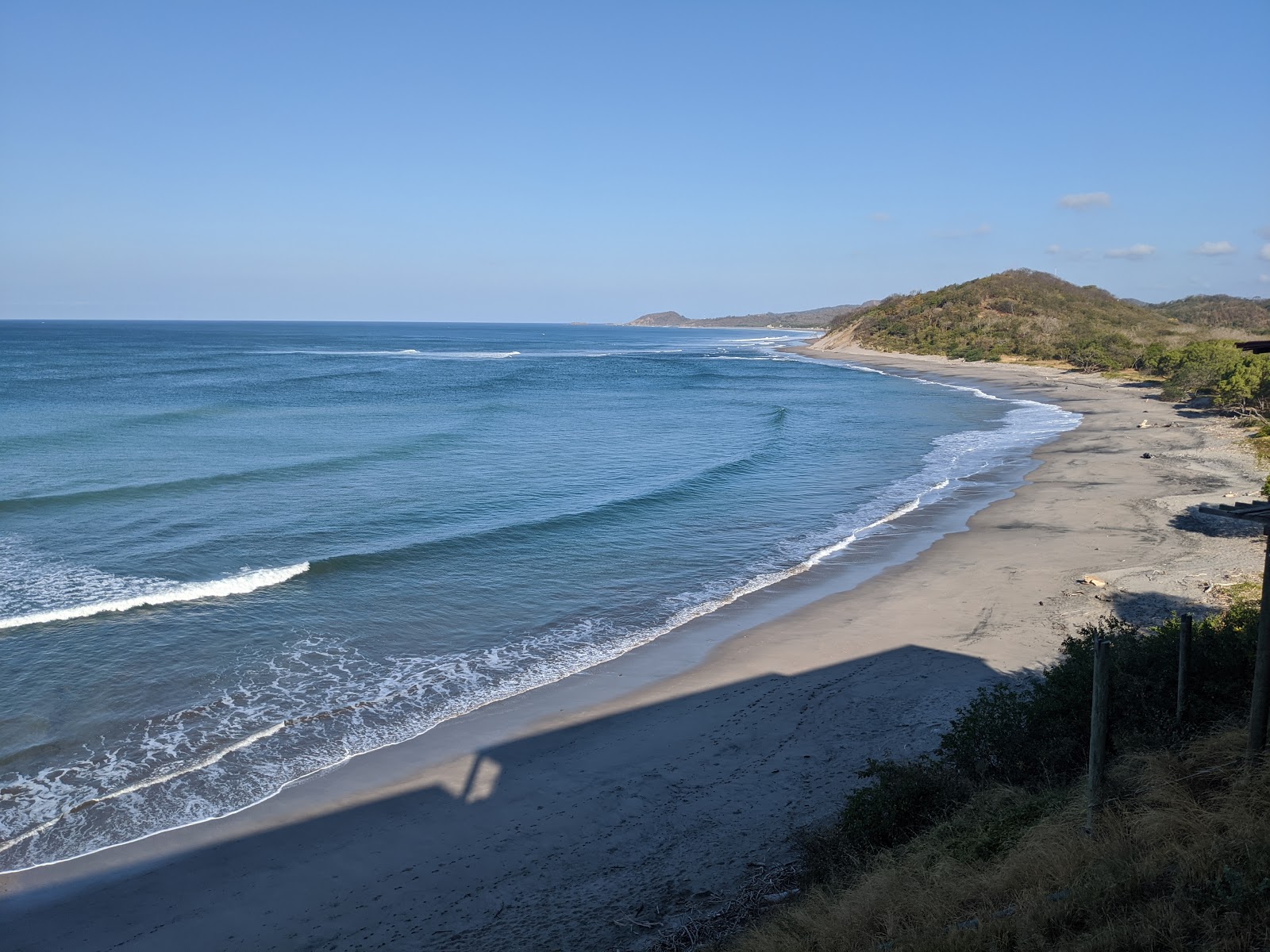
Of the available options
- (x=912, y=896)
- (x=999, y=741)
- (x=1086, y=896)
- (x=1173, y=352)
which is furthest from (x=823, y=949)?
(x=1173, y=352)

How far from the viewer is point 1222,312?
11825cm

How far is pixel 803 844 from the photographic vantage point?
27.7 feet

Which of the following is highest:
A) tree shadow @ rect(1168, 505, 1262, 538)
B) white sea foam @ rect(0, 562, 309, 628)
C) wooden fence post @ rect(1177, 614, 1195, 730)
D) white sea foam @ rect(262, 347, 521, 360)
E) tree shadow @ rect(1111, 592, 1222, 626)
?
white sea foam @ rect(262, 347, 521, 360)

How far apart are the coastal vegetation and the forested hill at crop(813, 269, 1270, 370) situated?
65997mm

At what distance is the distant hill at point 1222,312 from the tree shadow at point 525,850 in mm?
104448

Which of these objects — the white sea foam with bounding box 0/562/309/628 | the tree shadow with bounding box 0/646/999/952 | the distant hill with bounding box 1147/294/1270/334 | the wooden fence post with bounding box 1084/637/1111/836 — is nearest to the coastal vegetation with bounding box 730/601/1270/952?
the wooden fence post with bounding box 1084/637/1111/836

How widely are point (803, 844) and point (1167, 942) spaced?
12.0 ft

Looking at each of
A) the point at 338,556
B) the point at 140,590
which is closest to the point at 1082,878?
the point at 338,556

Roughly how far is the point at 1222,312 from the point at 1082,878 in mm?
139322

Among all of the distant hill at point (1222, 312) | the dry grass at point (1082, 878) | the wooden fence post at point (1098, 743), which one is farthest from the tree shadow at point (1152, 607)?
the distant hill at point (1222, 312)

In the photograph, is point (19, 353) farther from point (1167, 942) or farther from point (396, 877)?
point (1167, 942)

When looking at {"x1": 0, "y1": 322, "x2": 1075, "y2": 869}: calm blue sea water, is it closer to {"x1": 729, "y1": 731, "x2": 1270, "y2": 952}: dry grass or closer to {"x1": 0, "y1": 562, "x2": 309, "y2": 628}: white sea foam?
{"x1": 0, "y1": 562, "x2": 309, "y2": 628}: white sea foam

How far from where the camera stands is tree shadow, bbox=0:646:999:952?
8.02 m

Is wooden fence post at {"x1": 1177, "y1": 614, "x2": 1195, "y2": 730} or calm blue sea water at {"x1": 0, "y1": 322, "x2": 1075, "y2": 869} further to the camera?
calm blue sea water at {"x1": 0, "y1": 322, "x2": 1075, "y2": 869}
